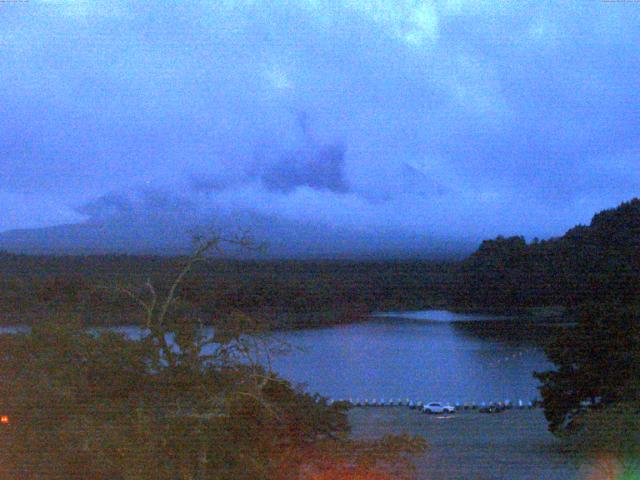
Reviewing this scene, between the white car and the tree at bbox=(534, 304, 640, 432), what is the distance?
2.66 ft

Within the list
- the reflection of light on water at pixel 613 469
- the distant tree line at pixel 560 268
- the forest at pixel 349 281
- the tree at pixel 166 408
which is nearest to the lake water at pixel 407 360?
the forest at pixel 349 281

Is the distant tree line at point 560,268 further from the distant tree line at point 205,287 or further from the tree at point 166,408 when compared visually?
the tree at point 166,408

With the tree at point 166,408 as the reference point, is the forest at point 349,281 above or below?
above

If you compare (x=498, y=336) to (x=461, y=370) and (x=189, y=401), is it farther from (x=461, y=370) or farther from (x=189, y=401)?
(x=189, y=401)

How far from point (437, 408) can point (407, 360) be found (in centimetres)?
39

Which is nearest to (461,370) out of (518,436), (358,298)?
(518,436)

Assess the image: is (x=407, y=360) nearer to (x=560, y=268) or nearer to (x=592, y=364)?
(x=592, y=364)

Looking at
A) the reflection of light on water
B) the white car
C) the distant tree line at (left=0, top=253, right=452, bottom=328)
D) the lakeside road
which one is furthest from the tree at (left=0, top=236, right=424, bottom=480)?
the white car

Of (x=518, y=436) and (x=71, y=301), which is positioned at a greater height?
(x=71, y=301)

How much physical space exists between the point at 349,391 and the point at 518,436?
4.09 feet

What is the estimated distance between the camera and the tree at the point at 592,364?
4312 millimetres

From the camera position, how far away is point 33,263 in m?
3.31

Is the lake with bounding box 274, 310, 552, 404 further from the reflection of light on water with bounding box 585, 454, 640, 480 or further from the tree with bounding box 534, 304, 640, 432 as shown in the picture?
the reflection of light on water with bounding box 585, 454, 640, 480

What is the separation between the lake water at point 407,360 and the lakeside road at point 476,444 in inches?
6.4
